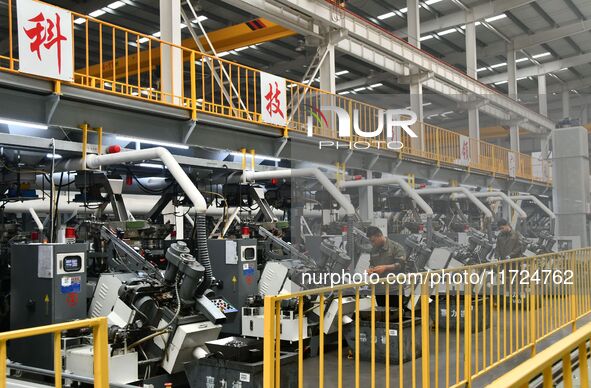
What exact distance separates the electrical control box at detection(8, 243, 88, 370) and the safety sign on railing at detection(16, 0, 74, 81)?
1986mm

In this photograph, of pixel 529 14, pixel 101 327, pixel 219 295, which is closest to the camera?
pixel 101 327

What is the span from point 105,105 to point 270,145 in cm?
329

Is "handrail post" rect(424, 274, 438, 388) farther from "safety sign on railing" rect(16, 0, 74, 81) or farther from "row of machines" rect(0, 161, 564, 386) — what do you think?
"safety sign on railing" rect(16, 0, 74, 81)

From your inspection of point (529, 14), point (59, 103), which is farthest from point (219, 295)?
point (529, 14)

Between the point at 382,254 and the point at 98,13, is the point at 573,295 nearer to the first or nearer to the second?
the point at 382,254

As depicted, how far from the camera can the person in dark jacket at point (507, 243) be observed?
6.74m

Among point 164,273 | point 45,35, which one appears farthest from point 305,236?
point 45,35

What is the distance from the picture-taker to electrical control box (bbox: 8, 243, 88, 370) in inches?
240

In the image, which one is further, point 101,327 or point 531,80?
point 531,80

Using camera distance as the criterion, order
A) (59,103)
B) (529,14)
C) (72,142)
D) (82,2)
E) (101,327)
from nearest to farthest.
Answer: (101,327) < (59,103) < (72,142) < (82,2) < (529,14)

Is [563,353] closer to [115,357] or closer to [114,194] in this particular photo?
[115,357]

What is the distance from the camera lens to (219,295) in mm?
8633

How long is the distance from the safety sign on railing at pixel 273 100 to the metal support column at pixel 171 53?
4.47 feet

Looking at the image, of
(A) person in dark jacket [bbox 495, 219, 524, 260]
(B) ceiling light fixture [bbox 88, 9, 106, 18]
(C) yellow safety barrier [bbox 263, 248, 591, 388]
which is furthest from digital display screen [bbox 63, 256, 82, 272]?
(B) ceiling light fixture [bbox 88, 9, 106, 18]
